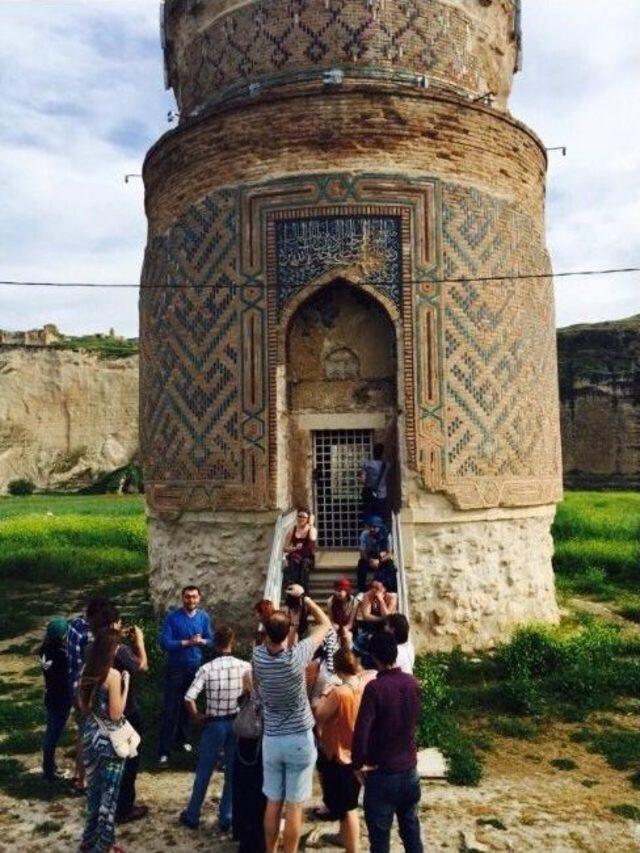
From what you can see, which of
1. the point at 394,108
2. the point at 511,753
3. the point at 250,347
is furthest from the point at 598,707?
the point at 394,108

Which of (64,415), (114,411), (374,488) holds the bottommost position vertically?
(374,488)

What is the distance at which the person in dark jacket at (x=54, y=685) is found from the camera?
6.91 m

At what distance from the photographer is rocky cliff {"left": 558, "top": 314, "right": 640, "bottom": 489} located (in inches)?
1654

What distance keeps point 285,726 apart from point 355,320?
27.4ft

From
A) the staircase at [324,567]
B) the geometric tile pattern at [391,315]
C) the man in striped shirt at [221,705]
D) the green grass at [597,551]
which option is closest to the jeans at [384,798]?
the man in striped shirt at [221,705]

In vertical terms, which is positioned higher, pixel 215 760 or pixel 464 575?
pixel 464 575

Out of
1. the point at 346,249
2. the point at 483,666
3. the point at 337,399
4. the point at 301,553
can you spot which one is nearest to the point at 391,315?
the point at 346,249

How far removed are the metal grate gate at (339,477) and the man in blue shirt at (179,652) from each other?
507 centimetres

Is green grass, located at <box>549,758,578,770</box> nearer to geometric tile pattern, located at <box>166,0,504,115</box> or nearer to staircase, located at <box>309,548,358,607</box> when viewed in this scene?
staircase, located at <box>309,548,358,607</box>

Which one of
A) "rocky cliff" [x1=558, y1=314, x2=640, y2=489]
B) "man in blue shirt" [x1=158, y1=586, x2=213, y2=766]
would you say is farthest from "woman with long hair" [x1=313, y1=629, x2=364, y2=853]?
"rocky cliff" [x1=558, y1=314, x2=640, y2=489]

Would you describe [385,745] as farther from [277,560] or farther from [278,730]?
[277,560]

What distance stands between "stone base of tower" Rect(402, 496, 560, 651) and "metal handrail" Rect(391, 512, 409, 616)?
0.23m

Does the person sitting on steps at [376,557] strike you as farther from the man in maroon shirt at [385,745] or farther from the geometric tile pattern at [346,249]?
the man in maroon shirt at [385,745]

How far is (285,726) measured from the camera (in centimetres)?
493
